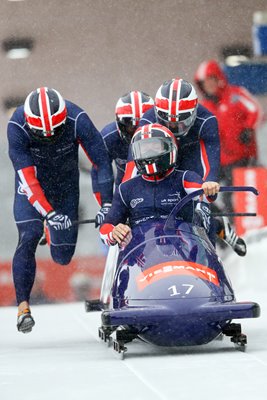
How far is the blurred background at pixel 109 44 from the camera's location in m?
12.6

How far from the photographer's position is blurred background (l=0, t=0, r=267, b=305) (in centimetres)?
1263

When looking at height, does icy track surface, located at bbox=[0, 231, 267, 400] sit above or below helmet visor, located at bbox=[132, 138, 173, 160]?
below

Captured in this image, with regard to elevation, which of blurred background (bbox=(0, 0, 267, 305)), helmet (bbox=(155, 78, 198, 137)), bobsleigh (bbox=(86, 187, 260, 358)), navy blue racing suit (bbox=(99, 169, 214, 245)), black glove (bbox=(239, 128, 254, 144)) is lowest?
bobsleigh (bbox=(86, 187, 260, 358))

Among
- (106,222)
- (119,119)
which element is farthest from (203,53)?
(106,222)

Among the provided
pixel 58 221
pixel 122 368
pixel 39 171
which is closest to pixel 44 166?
pixel 39 171

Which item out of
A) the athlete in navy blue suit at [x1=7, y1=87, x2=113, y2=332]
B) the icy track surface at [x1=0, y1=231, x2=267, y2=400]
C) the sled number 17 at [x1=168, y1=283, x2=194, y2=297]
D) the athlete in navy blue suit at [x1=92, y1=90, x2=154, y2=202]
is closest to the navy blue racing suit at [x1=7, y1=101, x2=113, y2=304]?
the athlete in navy blue suit at [x1=7, y1=87, x2=113, y2=332]

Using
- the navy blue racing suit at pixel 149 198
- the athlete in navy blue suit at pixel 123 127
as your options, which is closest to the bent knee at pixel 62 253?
the athlete in navy blue suit at pixel 123 127

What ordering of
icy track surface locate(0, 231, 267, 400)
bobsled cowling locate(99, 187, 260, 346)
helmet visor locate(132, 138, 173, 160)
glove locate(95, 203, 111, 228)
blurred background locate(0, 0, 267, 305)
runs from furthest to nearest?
1. blurred background locate(0, 0, 267, 305)
2. glove locate(95, 203, 111, 228)
3. helmet visor locate(132, 138, 173, 160)
4. bobsled cowling locate(99, 187, 260, 346)
5. icy track surface locate(0, 231, 267, 400)

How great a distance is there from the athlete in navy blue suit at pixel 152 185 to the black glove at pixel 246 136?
5.17 metres

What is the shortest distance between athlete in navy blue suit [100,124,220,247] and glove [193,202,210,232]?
0.46 feet

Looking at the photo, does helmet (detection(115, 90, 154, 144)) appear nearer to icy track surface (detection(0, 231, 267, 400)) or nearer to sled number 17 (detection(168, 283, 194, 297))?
icy track surface (detection(0, 231, 267, 400))

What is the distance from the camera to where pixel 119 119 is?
6422mm

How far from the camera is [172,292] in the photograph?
4.57m

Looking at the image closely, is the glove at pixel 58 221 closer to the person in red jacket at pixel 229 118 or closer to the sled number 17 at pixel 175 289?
the sled number 17 at pixel 175 289
